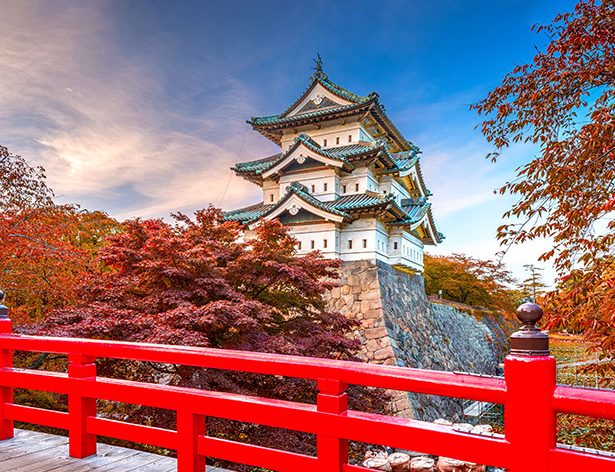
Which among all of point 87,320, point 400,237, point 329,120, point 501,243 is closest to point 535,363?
point 501,243

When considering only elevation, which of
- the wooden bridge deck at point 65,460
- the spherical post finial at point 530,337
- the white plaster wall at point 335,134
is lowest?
the wooden bridge deck at point 65,460

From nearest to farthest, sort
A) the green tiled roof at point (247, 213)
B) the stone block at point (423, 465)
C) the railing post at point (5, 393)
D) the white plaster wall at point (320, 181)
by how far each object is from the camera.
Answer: the railing post at point (5, 393) → the stone block at point (423, 465) → the white plaster wall at point (320, 181) → the green tiled roof at point (247, 213)

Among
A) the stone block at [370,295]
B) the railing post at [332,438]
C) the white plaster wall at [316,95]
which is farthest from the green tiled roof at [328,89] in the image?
the railing post at [332,438]

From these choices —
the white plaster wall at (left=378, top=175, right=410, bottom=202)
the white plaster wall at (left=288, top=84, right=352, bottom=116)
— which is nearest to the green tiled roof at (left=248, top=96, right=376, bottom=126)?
the white plaster wall at (left=288, top=84, right=352, bottom=116)

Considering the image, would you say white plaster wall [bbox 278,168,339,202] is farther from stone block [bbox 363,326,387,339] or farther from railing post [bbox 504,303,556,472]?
railing post [bbox 504,303,556,472]

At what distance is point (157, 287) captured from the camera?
23.4ft

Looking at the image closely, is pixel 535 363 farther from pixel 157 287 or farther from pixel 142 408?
pixel 157 287

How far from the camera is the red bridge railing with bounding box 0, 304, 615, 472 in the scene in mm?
1643

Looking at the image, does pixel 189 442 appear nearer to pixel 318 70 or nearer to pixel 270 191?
pixel 270 191

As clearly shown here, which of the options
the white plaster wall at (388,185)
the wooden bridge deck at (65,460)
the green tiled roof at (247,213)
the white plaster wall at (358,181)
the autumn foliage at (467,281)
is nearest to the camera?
the wooden bridge deck at (65,460)

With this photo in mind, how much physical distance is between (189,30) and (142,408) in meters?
7.72

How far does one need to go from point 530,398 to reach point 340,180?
15232 millimetres

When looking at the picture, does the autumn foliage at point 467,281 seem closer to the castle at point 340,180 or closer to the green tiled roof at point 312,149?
the castle at point 340,180

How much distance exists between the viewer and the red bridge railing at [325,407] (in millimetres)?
1643
